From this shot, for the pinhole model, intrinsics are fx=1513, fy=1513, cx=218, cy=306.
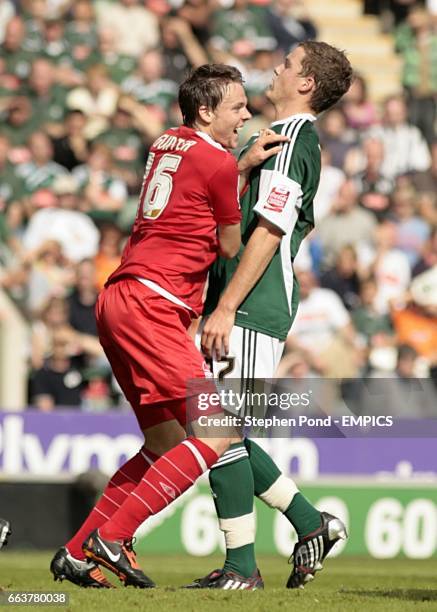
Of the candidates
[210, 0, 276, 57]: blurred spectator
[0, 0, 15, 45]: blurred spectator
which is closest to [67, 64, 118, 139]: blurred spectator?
[0, 0, 15, 45]: blurred spectator

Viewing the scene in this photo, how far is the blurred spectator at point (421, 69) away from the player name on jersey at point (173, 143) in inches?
413

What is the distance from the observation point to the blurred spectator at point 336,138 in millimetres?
16047

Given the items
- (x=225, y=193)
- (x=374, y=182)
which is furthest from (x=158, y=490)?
(x=374, y=182)

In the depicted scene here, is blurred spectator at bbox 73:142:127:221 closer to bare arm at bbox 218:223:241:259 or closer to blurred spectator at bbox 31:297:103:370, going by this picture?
blurred spectator at bbox 31:297:103:370

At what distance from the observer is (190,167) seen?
21.4 feet

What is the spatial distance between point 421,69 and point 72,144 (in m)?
4.94

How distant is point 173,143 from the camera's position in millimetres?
6645

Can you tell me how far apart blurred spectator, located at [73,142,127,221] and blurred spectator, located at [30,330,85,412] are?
2.09 m

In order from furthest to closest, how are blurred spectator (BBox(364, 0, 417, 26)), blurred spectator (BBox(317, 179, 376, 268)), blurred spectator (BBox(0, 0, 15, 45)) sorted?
blurred spectator (BBox(364, 0, 417, 26)), blurred spectator (BBox(0, 0, 15, 45)), blurred spectator (BBox(317, 179, 376, 268))

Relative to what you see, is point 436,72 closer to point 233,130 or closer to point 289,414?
point 289,414

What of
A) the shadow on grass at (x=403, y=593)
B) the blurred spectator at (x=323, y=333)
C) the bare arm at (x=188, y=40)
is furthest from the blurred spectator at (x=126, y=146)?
the shadow on grass at (x=403, y=593)

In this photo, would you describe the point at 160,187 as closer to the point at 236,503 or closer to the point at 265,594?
the point at 236,503

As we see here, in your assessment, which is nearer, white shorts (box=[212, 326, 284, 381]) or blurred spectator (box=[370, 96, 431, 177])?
white shorts (box=[212, 326, 284, 381])

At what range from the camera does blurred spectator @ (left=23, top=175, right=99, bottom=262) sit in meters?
13.9
